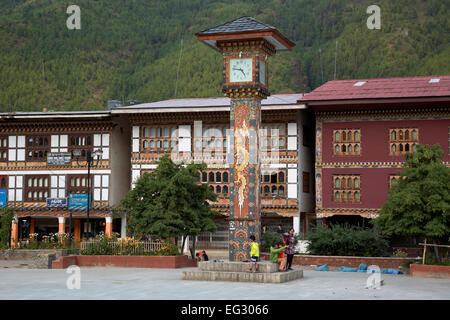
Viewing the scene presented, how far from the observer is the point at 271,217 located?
4241 centimetres

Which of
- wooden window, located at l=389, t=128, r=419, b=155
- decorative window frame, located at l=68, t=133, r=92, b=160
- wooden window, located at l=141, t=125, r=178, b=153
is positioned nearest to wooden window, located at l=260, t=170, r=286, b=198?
wooden window, located at l=141, t=125, r=178, b=153

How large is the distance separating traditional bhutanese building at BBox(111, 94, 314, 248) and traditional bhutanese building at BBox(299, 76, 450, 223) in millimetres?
1625

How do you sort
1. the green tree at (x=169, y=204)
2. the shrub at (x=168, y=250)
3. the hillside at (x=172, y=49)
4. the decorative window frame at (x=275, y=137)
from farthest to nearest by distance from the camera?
1. the hillside at (x=172, y=49)
2. the decorative window frame at (x=275, y=137)
3. the green tree at (x=169, y=204)
4. the shrub at (x=168, y=250)

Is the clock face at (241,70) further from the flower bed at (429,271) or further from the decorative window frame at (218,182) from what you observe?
the decorative window frame at (218,182)

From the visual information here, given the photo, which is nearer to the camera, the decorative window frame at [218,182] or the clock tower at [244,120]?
the clock tower at [244,120]

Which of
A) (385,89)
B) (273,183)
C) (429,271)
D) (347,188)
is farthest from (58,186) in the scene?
(429,271)

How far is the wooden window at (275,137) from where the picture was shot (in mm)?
41312

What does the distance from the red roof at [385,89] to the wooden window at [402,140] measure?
7.28 feet

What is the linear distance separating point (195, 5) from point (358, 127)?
294 feet

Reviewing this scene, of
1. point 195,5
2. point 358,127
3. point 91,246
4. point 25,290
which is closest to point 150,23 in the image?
point 195,5

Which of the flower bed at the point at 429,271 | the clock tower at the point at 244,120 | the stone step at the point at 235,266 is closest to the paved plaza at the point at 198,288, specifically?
the flower bed at the point at 429,271

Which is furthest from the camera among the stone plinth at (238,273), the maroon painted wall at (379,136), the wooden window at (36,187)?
the wooden window at (36,187)

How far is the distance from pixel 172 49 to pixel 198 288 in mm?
91630

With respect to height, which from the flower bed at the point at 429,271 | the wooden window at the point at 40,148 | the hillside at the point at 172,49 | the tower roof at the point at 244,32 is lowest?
the flower bed at the point at 429,271
